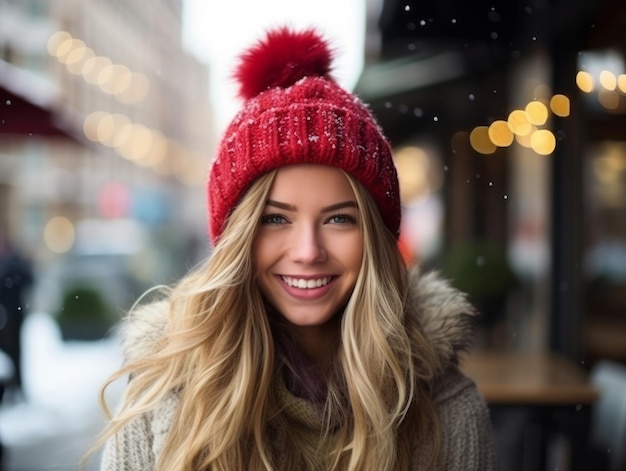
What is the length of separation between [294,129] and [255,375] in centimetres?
55

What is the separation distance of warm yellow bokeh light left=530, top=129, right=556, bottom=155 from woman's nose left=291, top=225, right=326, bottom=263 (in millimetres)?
4368

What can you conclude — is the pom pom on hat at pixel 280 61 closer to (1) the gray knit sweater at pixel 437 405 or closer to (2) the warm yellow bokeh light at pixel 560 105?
(1) the gray knit sweater at pixel 437 405

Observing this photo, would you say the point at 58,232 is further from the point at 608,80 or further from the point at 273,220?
the point at 273,220

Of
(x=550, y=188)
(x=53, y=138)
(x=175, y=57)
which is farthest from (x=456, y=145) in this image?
(x=175, y=57)

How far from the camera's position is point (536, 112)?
6.28 m

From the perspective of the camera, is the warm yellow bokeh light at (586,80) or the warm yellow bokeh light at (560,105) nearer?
the warm yellow bokeh light at (586,80)

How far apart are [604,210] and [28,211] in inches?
1390

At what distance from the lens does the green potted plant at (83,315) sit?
9.46m

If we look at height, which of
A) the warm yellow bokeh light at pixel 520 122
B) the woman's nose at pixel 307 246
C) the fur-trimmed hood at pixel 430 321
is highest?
the warm yellow bokeh light at pixel 520 122

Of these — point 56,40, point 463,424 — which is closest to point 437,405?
point 463,424

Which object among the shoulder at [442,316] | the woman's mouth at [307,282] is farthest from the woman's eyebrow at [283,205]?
the shoulder at [442,316]

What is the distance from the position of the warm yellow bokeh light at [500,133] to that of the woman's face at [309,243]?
5603mm

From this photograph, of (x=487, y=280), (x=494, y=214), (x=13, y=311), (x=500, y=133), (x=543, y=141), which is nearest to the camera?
(x=543, y=141)

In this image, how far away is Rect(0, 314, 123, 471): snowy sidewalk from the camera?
18.4 feet
